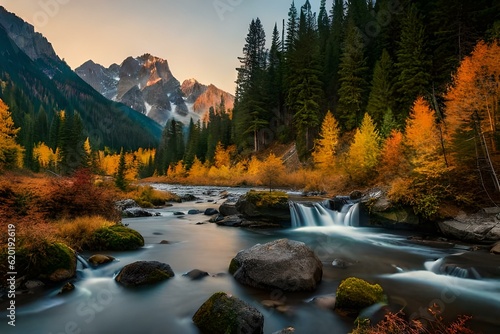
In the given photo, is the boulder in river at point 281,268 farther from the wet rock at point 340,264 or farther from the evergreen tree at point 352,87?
the evergreen tree at point 352,87

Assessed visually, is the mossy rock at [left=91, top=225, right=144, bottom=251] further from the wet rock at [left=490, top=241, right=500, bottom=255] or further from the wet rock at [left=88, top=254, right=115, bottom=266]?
the wet rock at [left=490, top=241, right=500, bottom=255]

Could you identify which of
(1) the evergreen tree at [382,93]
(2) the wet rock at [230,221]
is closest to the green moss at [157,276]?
(2) the wet rock at [230,221]

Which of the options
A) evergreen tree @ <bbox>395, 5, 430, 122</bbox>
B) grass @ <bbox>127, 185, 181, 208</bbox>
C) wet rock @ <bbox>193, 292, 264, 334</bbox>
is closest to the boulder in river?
wet rock @ <bbox>193, 292, 264, 334</bbox>

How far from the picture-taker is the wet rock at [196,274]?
1070 centimetres

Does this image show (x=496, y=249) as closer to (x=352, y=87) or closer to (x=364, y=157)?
(x=364, y=157)

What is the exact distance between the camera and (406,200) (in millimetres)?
18734

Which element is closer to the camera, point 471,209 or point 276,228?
point 471,209

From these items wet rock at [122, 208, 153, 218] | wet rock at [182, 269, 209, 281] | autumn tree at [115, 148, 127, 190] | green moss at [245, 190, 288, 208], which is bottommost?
wet rock at [182, 269, 209, 281]

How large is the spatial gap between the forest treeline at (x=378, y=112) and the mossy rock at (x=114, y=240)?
52.3 feet

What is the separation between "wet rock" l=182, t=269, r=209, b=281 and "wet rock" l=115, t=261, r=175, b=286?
0.74m

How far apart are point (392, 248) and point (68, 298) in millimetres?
14337

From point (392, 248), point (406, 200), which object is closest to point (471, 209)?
point (406, 200)

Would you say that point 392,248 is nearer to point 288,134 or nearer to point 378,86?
point 378,86

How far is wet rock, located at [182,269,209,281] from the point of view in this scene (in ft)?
35.1
